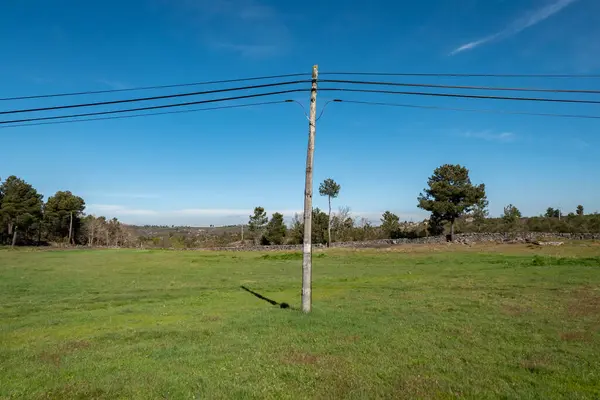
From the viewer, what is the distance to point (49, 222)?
83625 millimetres

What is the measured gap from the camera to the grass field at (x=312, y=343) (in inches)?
268

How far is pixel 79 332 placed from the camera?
11672 millimetres

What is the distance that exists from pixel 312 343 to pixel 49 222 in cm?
8928

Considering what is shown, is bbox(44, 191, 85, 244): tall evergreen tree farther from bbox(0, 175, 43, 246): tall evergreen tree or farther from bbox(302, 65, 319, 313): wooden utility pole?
bbox(302, 65, 319, 313): wooden utility pole

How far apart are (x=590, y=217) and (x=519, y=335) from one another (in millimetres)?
70604

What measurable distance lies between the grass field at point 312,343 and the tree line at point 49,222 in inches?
2672

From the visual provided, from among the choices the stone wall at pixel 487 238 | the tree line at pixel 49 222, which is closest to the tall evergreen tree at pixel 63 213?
the tree line at pixel 49 222

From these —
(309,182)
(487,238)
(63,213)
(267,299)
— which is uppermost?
(63,213)

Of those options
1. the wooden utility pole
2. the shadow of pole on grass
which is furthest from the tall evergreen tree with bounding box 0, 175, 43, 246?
the wooden utility pole

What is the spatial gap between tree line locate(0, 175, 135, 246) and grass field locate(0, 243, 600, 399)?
6786cm

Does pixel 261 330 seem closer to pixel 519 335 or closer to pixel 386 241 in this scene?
pixel 519 335

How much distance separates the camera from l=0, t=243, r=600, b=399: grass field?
682 centimetres

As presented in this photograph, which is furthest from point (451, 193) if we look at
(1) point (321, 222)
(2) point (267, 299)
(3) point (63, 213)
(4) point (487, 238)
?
(3) point (63, 213)

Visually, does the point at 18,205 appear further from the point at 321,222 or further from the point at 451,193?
the point at 451,193
